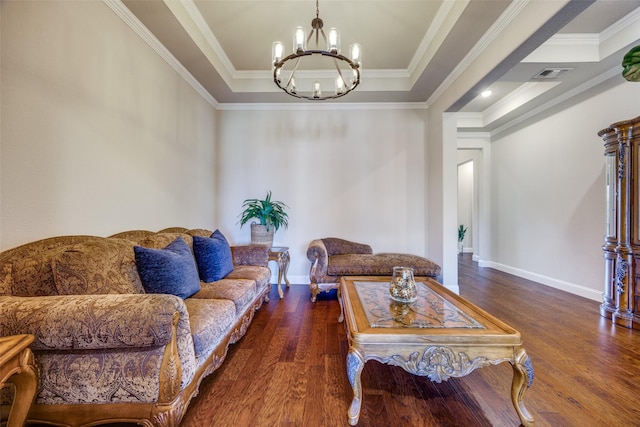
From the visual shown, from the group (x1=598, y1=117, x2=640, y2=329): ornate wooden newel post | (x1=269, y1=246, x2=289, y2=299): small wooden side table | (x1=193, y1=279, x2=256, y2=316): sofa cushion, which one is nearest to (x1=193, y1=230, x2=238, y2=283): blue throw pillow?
(x1=193, y1=279, x2=256, y2=316): sofa cushion

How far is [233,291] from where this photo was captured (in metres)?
2.03

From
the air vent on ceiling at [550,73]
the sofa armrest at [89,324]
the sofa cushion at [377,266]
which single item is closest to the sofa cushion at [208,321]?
the sofa armrest at [89,324]

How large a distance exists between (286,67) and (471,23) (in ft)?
7.20

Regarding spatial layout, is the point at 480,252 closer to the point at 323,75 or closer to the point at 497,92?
the point at 497,92

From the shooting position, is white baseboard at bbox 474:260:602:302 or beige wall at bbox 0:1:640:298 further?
white baseboard at bbox 474:260:602:302

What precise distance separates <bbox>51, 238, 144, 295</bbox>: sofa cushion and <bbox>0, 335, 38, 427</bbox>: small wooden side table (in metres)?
0.36

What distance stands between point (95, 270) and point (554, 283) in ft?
17.5

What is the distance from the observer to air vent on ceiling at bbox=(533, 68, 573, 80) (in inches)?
116

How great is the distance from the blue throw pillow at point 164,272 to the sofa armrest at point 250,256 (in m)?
1.08

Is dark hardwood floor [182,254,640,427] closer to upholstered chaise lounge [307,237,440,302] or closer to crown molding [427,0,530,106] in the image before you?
upholstered chaise lounge [307,237,440,302]

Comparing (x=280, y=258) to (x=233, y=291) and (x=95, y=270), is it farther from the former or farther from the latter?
(x=95, y=270)

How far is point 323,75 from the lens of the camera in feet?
11.7

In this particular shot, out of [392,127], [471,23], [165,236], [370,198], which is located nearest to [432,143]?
[392,127]

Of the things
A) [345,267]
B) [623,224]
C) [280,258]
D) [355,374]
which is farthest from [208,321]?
[623,224]
